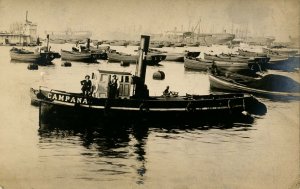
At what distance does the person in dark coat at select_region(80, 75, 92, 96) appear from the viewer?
6.11 meters

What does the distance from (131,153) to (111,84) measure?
1096mm

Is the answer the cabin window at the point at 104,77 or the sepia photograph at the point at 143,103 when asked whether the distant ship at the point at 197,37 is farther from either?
the cabin window at the point at 104,77

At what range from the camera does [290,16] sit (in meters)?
5.86

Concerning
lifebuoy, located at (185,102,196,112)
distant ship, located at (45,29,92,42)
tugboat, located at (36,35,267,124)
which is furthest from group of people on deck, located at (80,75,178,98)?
distant ship, located at (45,29,92,42)

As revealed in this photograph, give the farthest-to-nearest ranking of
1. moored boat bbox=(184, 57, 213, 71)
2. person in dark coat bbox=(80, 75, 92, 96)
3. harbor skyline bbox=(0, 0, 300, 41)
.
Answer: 1. moored boat bbox=(184, 57, 213, 71)
2. person in dark coat bbox=(80, 75, 92, 96)
3. harbor skyline bbox=(0, 0, 300, 41)

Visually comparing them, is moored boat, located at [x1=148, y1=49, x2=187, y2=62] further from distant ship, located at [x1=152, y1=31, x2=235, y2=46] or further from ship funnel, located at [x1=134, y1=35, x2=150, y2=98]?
distant ship, located at [x1=152, y1=31, x2=235, y2=46]

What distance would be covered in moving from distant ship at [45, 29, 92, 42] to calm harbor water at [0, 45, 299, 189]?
0.23 m

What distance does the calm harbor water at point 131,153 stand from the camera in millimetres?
5566

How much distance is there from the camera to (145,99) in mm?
6473

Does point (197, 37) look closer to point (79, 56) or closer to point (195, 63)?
point (195, 63)

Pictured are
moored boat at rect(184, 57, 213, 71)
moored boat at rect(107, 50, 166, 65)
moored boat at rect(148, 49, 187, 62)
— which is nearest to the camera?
moored boat at rect(107, 50, 166, 65)

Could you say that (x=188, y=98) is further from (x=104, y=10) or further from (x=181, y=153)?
(x=104, y=10)

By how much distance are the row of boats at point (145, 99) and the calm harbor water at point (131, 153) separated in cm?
18

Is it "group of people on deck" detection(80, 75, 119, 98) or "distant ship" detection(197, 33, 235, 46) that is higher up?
"distant ship" detection(197, 33, 235, 46)
